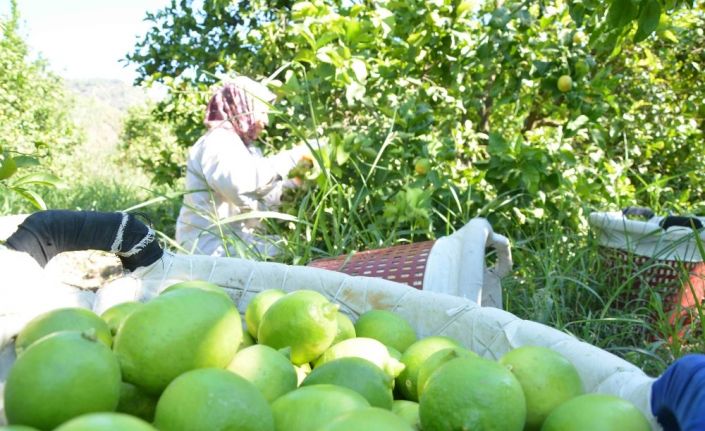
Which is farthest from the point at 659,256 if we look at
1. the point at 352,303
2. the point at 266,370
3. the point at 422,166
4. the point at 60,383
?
the point at 60,383

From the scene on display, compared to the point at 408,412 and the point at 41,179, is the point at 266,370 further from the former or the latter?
the point at 41,179

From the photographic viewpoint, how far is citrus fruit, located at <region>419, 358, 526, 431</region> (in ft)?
2.57

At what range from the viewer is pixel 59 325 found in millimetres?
987

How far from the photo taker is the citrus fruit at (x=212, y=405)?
71 centimetres

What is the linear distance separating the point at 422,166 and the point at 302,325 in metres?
1.37

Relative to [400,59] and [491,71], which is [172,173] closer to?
[400,59]

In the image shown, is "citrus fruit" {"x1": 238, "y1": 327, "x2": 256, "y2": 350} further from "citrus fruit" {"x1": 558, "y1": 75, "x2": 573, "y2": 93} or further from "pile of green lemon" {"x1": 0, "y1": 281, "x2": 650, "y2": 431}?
"citrus fruit" {"x1": 558, "y1": 75, "x2": 573, "y2": 93}

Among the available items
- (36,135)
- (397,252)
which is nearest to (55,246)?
(397,252)

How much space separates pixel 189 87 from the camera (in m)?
4.08

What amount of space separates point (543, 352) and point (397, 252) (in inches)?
32.9

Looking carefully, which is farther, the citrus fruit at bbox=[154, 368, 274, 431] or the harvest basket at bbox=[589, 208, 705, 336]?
the harvest basket at bbox=[589, 208, 705, 336]

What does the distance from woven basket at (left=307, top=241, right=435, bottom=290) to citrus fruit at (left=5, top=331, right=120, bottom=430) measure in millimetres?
888

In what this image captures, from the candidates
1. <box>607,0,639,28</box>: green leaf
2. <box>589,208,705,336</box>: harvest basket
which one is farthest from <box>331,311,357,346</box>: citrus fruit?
<box>589,208,705,336</box>: harvest basket

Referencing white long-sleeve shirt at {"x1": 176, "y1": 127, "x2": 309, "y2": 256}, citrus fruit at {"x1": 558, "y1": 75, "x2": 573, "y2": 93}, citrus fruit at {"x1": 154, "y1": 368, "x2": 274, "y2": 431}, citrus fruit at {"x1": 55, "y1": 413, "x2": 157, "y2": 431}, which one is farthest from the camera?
white long-sleeve shirt at {"x1": 176, "y1": 127, "x2": 309, "y2": 256}
